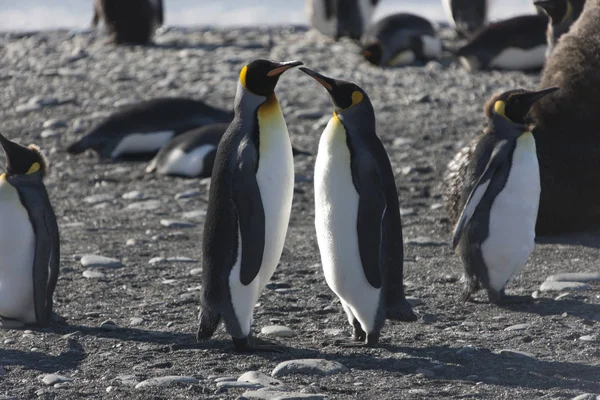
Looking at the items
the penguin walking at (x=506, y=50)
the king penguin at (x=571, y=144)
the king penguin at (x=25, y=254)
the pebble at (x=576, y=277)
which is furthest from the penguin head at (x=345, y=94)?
the penguin walking at (x=506, y=50)

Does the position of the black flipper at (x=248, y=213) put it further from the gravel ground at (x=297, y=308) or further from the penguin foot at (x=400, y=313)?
the penguin foot at (x=400, y=313)

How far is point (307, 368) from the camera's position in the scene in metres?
3.49

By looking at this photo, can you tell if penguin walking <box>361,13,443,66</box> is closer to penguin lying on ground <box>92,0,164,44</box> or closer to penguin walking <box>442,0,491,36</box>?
penguin walking <box>442,0,491,36</box>

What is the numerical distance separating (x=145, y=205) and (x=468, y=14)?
7953 millimetres

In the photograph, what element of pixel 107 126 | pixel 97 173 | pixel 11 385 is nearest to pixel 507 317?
pixel 11 385

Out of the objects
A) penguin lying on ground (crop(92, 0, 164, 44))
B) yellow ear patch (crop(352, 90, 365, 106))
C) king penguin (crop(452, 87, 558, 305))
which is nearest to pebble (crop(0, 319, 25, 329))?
yellow ear patch (crop(352, 90, 365, 106))

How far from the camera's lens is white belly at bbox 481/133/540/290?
Answer: 14.2 ft

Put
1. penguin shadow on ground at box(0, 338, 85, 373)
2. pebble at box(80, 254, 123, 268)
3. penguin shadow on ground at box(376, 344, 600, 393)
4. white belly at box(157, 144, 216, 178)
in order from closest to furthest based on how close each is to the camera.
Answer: penguin shadow on ground at box(376, 344, 600, 393), penguin shadow on ground at box(0, 338, 85, 373), pebble at box(80, 254, 123, 268), white belly at box(157, 144, 216, 178)

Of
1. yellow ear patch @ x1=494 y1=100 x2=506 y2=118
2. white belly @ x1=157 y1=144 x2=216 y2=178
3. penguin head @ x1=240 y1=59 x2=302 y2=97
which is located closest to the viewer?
penguin head @ x1=240 y1=59 x2=302 y2=97

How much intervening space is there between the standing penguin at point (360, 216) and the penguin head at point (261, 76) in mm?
113

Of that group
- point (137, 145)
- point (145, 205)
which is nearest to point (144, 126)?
point (137, 145)

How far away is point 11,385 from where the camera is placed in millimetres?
3453

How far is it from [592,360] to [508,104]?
4.24ft

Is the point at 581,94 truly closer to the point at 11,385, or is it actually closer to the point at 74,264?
the point at 74,264
